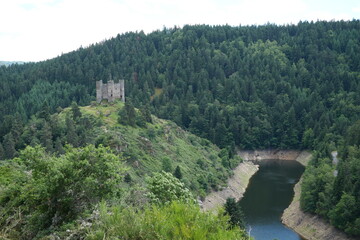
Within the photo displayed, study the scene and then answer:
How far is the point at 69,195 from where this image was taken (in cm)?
1789

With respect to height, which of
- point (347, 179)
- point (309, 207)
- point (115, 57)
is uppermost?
point (115, 57)

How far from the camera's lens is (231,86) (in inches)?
5974

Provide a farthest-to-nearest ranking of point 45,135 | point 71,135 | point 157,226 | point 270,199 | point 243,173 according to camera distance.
Result: point 243,173 → point 270,199 → point 45,135 → point 71,135 → point 157,226

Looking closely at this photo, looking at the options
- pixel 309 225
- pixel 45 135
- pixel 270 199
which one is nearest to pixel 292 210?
pixel 309 225

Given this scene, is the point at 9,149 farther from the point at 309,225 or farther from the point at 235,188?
the point at 309,225

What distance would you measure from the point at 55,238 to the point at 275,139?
123 meters

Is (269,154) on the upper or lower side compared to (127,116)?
lower

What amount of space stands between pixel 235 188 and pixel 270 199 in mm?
7706

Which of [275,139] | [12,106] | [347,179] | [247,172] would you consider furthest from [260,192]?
[12,106]

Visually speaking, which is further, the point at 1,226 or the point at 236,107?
the point at 236,107

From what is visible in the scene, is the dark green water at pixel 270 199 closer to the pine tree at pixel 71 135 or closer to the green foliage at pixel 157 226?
the pine tree at pixel 71 135

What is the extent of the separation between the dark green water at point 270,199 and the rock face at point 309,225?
4.18 feet

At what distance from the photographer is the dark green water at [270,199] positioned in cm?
6009

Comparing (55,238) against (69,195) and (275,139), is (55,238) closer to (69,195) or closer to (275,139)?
(69,195)
